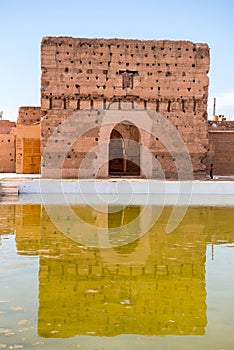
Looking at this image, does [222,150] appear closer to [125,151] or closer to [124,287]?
[125,151]

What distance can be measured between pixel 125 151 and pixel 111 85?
5.68m

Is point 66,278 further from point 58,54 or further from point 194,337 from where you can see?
point 58,54

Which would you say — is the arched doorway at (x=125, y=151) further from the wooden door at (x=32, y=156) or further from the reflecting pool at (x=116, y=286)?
the reflecting pool at (x=116, y=286)

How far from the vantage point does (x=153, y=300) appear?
5.22 meters

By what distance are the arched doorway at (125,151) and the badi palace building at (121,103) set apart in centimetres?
381

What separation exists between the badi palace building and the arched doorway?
381cm

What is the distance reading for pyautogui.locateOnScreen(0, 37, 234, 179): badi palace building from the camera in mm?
19125

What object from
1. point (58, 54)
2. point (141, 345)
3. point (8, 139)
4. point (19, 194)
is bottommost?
point (141, 345)

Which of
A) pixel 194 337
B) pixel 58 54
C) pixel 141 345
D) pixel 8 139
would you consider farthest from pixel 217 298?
pixel 8 139

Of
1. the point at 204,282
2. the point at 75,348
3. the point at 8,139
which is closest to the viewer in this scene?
the point at 75,348

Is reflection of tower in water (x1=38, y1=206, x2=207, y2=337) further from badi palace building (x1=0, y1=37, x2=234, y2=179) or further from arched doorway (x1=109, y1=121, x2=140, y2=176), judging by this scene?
arched doorway (x1=109, y1=121, x2=140, y2=176)

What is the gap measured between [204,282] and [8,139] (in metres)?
17.8

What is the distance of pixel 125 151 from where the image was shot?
2445cm

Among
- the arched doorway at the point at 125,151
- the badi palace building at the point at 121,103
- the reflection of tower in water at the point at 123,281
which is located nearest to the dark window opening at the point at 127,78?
the badi palace building at the point at 121,103
